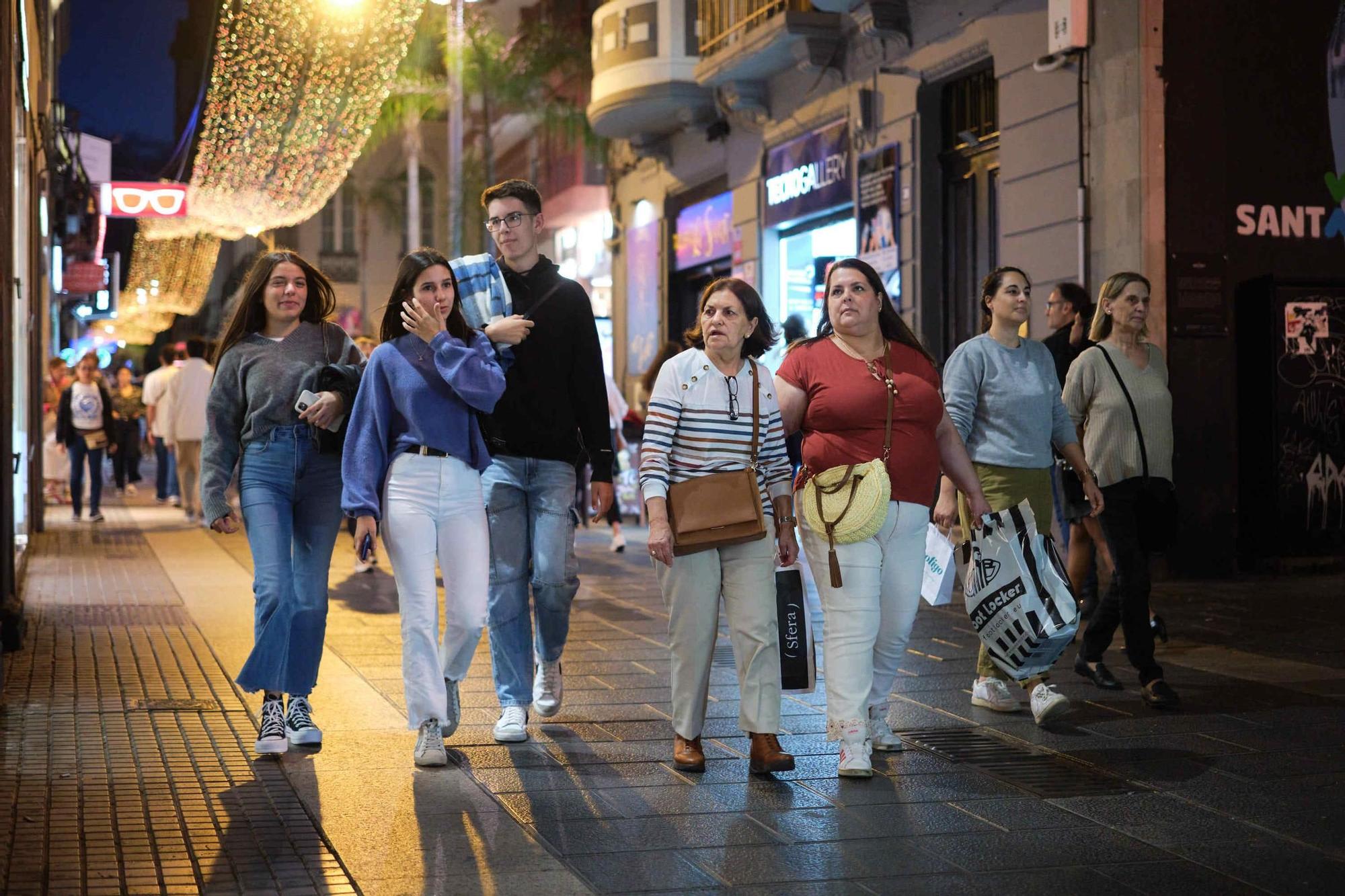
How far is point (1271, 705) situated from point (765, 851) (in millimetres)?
3444

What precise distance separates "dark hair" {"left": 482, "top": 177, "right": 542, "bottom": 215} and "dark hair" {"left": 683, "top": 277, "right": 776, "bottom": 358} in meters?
0.86

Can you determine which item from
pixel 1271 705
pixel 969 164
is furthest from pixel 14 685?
pixel 969 164

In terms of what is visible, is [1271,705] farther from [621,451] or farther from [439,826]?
[621,451]

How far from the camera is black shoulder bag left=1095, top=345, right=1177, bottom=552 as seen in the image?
781cm

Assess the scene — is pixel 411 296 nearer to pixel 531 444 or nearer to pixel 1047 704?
pixel 531 444

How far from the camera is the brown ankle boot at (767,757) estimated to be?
6.03 meters

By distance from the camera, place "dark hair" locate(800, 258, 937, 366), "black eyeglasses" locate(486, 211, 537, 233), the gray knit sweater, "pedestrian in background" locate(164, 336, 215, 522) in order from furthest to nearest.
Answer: "pedestrian in background" locate(164, 336, 215, 522), "black eyeglasses" locate(486, 211, 537, 233), the gray knit sweater, "dark hair" locate(800, 258, 937, 366)

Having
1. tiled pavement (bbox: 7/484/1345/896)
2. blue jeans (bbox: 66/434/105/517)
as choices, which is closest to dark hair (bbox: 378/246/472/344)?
tiled pavement (bbox: 7/484/1345/896)

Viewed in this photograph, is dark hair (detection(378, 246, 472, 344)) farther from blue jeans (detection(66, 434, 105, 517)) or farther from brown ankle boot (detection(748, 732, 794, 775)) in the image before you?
blue jeans (detection(66, 434, 105, 517))

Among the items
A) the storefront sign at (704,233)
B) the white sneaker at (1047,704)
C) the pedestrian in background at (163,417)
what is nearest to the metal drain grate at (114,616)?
the white sneaker at (1047,704)

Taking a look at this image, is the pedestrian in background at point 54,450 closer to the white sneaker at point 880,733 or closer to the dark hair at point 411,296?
the dark hair at point 411,296

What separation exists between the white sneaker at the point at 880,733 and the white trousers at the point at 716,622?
21.2 inches

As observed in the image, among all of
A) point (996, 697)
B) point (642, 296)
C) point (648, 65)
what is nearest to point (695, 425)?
point (996, 697)

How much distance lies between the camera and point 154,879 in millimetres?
4660
